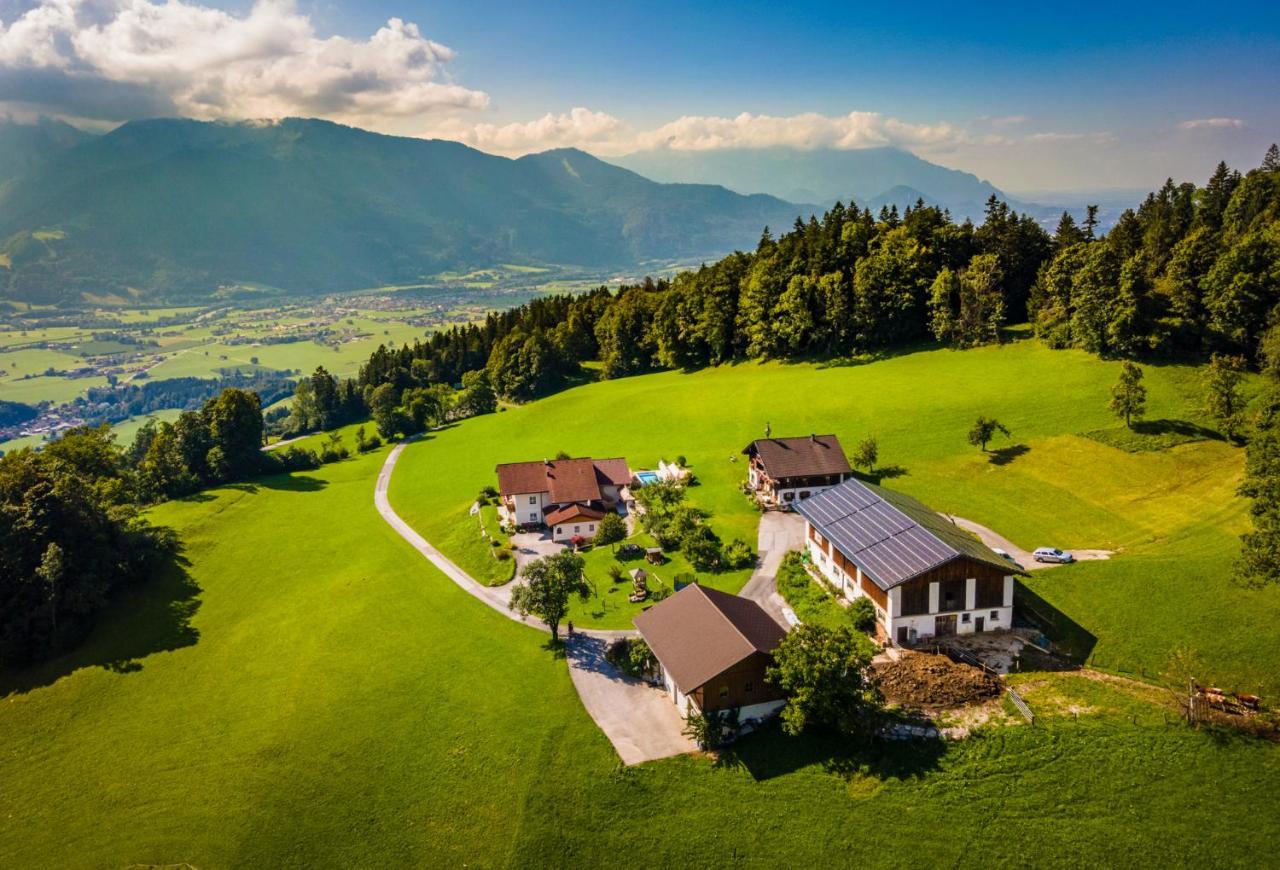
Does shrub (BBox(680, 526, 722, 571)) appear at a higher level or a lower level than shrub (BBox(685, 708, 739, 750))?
higher

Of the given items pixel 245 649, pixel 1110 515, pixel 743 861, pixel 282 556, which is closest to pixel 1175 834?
pixel 743 861

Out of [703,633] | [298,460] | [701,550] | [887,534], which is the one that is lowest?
[298,460]

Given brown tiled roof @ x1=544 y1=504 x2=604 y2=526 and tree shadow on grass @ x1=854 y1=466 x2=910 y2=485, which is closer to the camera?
brown tiled roof @ x1=544 y1=504 x2=604 y2=526

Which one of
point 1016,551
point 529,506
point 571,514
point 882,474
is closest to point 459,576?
point 529,506

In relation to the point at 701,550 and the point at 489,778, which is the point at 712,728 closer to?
the point at 489,778

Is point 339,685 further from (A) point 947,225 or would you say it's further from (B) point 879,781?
(A) point 947,225

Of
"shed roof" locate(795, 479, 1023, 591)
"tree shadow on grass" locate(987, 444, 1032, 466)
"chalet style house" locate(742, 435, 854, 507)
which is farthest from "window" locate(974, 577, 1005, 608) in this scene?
"tree shadow on grass" locate(987, 444, 1032, 466)

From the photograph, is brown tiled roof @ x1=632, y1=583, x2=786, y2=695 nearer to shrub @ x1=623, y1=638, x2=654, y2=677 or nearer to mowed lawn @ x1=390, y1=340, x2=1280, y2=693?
shrub @ x1=623, y1=638, x2=654, y2=677

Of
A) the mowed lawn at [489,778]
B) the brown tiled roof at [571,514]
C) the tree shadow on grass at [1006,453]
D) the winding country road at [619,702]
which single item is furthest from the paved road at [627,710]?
the tree shadow on grass at [1006,453]
